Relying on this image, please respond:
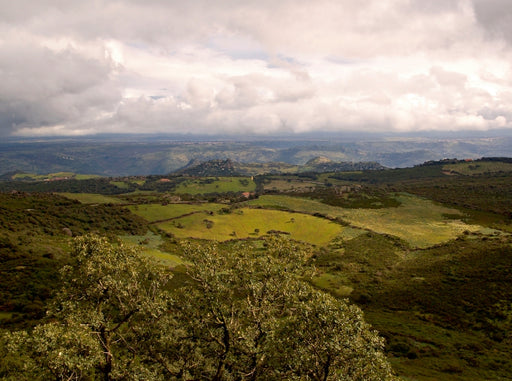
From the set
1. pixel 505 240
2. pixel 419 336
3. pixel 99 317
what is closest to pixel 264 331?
pixel 99 317

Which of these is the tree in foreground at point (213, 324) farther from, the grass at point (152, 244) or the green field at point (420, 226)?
the green field at point (420, 226)

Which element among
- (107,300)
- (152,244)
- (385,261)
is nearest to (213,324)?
(107,300)

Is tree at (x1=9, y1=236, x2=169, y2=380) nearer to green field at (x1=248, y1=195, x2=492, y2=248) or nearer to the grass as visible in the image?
the grass

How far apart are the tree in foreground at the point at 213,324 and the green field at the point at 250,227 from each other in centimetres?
12789

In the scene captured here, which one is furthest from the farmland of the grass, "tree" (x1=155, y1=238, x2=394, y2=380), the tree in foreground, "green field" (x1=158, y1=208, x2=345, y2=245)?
"tree" (x1=155, y1=238, x2=394, y2=380)

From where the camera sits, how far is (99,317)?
94.4 feet

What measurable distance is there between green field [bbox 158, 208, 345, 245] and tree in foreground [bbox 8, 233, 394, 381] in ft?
420

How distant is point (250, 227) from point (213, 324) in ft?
490

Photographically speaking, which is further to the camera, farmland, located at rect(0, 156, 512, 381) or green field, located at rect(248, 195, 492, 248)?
green field, located at rect(248, 195, 492, 248)

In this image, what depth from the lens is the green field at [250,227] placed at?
166m

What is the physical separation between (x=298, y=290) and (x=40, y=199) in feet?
704

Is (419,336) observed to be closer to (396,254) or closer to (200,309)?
(200,309)

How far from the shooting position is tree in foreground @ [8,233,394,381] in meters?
24.9

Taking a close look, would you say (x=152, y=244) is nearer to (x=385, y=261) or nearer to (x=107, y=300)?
(x=385, y=261)
